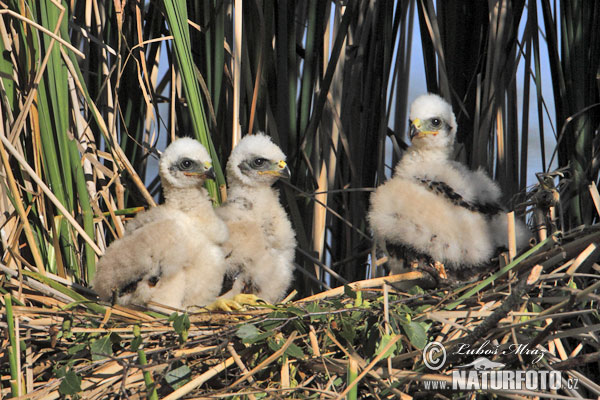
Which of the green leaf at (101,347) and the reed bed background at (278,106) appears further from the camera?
the reed bed background at (278,106)

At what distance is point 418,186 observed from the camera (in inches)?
120

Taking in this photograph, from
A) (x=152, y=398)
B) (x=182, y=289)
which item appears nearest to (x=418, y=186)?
(x=182, y=289)

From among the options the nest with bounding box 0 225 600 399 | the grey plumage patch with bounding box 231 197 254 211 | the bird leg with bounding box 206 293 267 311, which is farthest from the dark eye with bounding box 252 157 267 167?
the nest with bounding box 0 225 600 399

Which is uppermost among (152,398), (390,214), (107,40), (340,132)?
(107,40)

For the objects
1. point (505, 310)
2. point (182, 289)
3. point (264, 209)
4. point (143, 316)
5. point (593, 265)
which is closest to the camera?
point (505, 310)

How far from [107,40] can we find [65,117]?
0.66 metres

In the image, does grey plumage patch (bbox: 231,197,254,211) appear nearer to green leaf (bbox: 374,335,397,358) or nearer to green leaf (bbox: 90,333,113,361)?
green leaf (bbox: 90,333,113,361)

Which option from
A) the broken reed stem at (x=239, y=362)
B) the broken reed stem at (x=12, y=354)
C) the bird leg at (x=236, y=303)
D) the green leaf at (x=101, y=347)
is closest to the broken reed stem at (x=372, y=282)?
the bird leg at (x=236, y=303)

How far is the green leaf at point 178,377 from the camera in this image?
7.75 feet

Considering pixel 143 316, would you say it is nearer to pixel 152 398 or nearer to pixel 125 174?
pixel 152 398

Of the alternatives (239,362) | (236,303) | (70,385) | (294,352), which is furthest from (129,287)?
(294,352)

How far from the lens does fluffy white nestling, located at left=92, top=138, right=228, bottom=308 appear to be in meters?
2.91

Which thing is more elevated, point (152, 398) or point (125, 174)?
point (125, 174)

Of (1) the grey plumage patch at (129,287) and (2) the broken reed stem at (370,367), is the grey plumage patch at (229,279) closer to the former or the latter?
(1) the grey plumage patch at (129,287)
